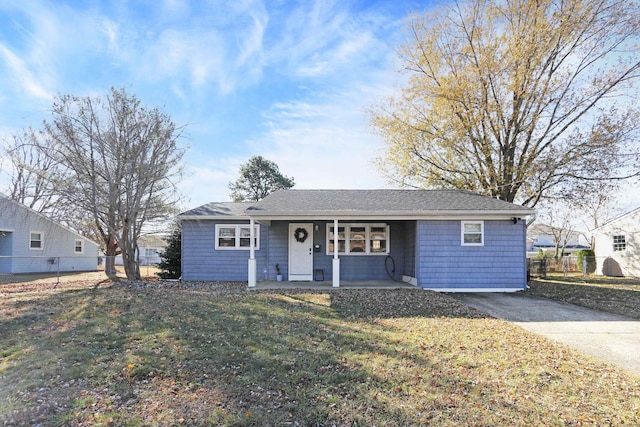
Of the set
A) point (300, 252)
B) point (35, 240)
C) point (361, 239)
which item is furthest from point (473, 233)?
point (35, 240)

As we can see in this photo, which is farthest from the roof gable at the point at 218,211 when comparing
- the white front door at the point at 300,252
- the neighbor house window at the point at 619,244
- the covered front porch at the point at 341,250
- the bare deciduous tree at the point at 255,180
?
the neighbor house window at the point at 619,244

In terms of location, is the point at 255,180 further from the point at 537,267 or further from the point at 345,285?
the point at 537,267

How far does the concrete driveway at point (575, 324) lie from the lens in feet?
17.8

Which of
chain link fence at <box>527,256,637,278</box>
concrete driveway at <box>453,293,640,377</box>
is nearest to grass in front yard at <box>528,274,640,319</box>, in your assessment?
concrete driveway at <box>453,293,640,377</box>

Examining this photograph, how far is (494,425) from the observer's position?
3209 mm

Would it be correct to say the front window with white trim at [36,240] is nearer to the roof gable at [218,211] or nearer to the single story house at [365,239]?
the roof gable at [218,211]

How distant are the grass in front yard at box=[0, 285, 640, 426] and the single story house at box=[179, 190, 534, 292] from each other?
13.7ft

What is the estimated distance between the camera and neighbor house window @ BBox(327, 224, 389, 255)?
1339cm

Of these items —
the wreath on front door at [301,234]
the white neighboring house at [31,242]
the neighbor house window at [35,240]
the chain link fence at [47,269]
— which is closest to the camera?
the wreath on front door at [301,234]

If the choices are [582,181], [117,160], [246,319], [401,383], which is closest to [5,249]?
[117,160]

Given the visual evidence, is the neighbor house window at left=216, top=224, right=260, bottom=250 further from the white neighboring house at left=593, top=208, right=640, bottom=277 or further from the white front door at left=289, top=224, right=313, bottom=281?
the white neighboring house at left=593, top=208, right=640, bottom=277

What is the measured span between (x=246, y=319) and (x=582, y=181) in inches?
638

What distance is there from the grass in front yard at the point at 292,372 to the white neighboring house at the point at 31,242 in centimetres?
1298

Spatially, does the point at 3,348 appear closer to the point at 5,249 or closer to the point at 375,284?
the point at 375,284
